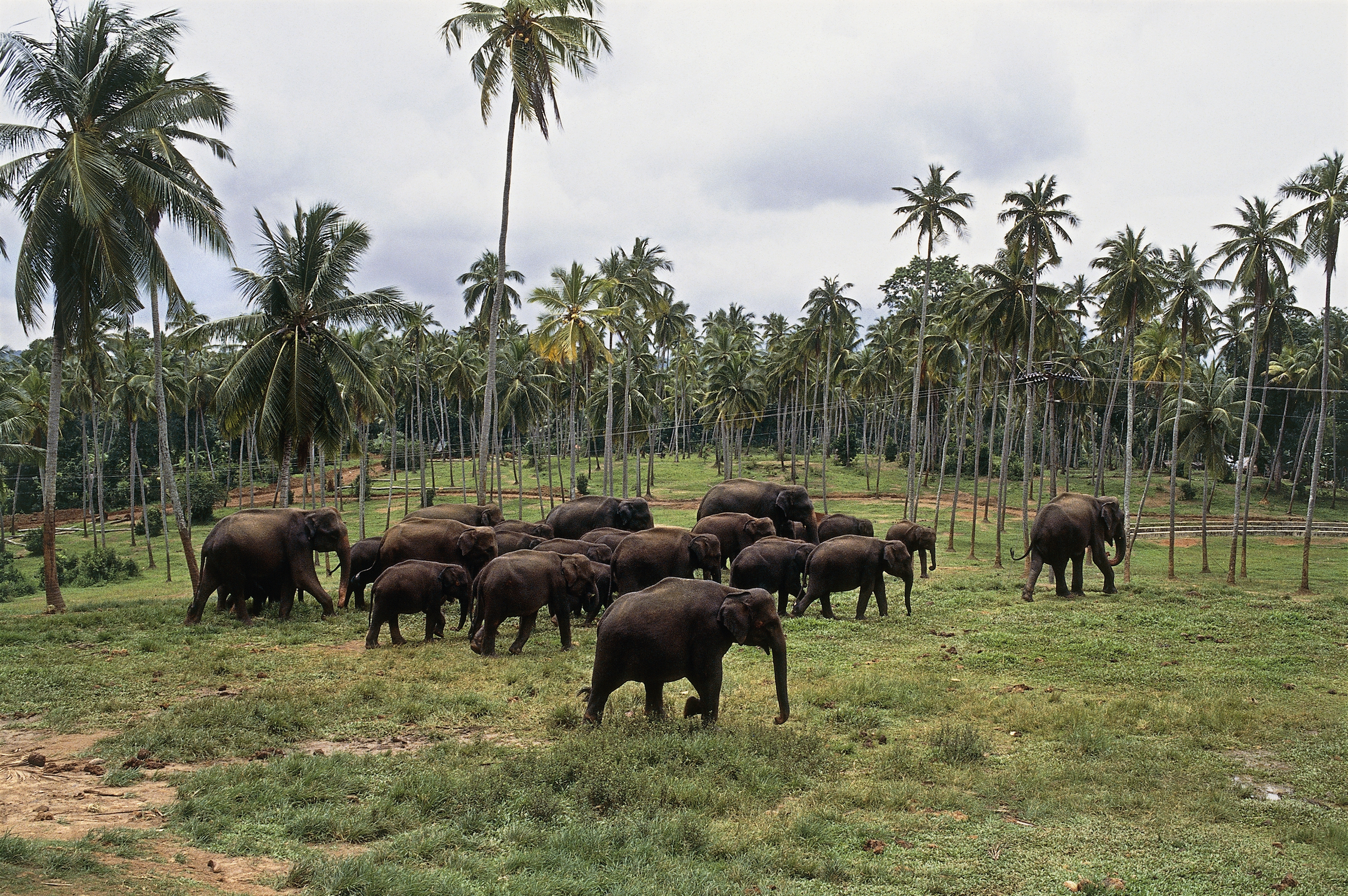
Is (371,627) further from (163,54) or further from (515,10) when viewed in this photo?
(515,10)

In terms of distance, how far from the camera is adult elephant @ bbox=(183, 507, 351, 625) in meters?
18.3

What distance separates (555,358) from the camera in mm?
38656

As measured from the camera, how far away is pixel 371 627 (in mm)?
16109

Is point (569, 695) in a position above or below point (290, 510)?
below

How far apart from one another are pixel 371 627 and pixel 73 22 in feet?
54.7

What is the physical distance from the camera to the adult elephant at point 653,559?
707 inches

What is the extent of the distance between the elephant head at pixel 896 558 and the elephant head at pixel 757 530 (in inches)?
112

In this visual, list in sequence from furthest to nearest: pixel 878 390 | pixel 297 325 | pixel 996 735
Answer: pixel 878 390 < pixel 297 325 < pixel 996 735

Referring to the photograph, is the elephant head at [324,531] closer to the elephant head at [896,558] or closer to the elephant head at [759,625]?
the elephant head at [896,558]

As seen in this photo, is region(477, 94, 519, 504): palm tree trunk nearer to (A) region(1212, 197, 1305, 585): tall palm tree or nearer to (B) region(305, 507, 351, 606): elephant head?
(B) region(305, 507, 351, 606): elephant head

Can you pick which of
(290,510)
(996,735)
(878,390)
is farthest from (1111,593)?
(878,390)

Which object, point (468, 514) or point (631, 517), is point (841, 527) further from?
point (468, 514)

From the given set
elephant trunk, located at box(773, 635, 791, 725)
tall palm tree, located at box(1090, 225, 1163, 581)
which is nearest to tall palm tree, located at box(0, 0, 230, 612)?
elephant trunk, located at box(773, 635, 791, 725)

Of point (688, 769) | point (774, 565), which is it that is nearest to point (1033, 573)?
point (774, 565)
